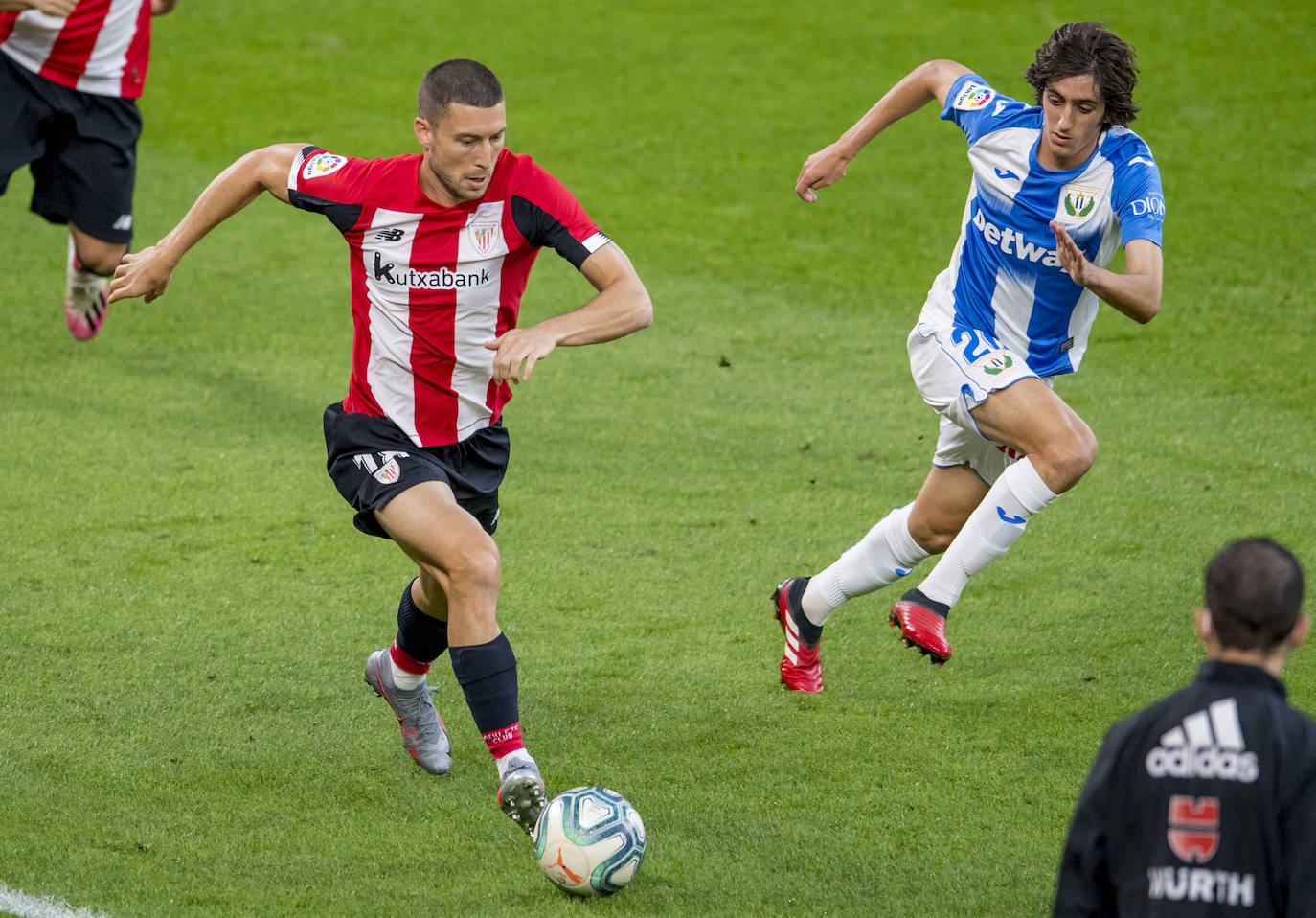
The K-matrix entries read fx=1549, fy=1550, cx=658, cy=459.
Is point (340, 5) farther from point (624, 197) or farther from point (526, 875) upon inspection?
point (526, 875)

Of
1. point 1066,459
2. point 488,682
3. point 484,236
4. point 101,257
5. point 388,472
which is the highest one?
point 484,236

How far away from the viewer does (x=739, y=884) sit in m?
4.01

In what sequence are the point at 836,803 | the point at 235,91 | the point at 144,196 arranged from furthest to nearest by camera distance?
the point at 235,91 → the point at 144,196 → the point at 836,803

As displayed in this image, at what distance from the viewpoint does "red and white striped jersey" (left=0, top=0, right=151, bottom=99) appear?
730 cm

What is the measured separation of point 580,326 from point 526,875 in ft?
4.74

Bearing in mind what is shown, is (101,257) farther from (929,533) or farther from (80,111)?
(929,533)

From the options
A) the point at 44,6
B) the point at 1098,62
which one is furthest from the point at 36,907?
the point at 44,6

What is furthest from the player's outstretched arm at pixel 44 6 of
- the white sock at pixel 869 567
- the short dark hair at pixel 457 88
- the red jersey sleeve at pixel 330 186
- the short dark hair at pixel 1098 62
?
the short dark hair at pixel 1098 62

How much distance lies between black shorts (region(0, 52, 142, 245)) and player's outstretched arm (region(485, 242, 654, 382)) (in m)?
4.14

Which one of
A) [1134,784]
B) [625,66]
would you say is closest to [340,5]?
[625,66]

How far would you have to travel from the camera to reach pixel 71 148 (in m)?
7.51

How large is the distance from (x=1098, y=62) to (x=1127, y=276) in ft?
2.29

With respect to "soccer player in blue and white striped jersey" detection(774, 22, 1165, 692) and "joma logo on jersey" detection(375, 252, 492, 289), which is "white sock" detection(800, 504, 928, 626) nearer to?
"soccer player in blue and white striped jersey" detection(774, 22, 1165, 692)

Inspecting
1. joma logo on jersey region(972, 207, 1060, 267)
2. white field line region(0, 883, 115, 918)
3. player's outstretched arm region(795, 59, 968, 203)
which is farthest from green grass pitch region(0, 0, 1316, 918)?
player's outstretched arm region(795, 59, 968, 203)
